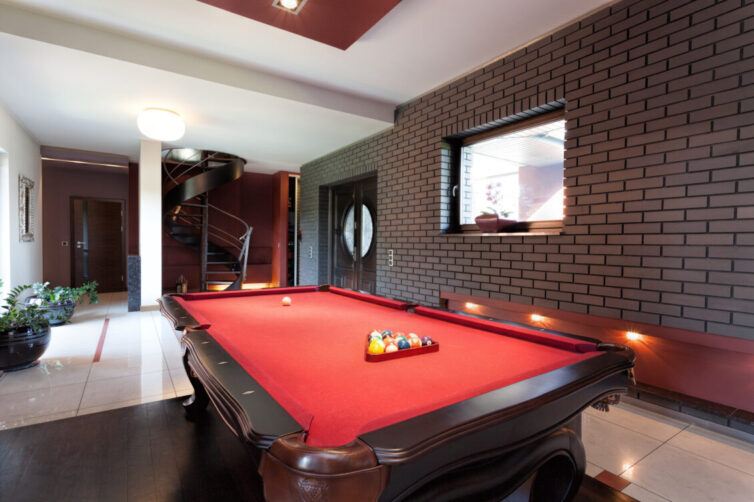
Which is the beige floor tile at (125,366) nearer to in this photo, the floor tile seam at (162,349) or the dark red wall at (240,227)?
the floor tile seam at (162,349)

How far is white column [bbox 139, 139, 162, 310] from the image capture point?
18.6ft

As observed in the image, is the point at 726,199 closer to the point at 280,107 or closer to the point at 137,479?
the point at 137,479

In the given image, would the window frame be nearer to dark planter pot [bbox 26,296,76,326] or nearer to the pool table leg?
the pool table leg

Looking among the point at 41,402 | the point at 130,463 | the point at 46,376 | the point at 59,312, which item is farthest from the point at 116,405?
the point at 59,312

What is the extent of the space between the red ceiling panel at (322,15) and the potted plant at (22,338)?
3020mm

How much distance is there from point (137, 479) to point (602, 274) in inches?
120

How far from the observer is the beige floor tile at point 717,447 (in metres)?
1.88

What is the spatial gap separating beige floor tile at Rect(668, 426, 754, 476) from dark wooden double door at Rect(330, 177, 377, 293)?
3.67 m

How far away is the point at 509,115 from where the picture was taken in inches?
133

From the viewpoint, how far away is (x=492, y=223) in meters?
3.53

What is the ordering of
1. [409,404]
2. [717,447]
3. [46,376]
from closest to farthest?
[409,404] < [717,447] < [46,376]

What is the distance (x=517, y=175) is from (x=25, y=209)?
6538 millimetres

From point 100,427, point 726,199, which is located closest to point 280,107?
point 100,427

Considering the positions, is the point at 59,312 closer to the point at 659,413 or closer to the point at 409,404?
the point at 409,404
